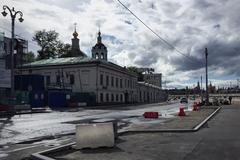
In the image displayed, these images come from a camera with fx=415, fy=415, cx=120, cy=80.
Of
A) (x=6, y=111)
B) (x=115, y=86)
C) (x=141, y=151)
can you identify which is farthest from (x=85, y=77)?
(x=141, y=151)

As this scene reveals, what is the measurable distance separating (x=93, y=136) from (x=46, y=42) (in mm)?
95728

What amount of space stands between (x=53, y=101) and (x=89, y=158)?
169 ft

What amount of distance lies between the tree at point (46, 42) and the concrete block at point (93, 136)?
94.6 m

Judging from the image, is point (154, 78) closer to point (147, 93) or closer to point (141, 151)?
point (147, 93)

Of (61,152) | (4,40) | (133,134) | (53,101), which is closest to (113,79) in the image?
(53,101)

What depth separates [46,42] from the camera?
106 metres

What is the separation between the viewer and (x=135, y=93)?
341 ft

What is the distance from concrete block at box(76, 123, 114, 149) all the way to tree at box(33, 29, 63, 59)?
94609 mm

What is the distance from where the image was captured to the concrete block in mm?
12125

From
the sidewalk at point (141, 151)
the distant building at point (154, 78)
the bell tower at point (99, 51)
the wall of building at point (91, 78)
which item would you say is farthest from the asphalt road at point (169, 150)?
the distant building at point (154, 78)

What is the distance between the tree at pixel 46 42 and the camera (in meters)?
105

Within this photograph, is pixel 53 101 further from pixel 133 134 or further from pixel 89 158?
pixel 89 158

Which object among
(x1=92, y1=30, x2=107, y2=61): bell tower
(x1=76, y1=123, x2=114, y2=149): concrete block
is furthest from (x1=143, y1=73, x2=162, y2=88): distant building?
(x1=76, y1=123, x2=114, y2=149): concrete block

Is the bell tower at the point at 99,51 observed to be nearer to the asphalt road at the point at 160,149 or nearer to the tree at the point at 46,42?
the tree at the point at 46,42
